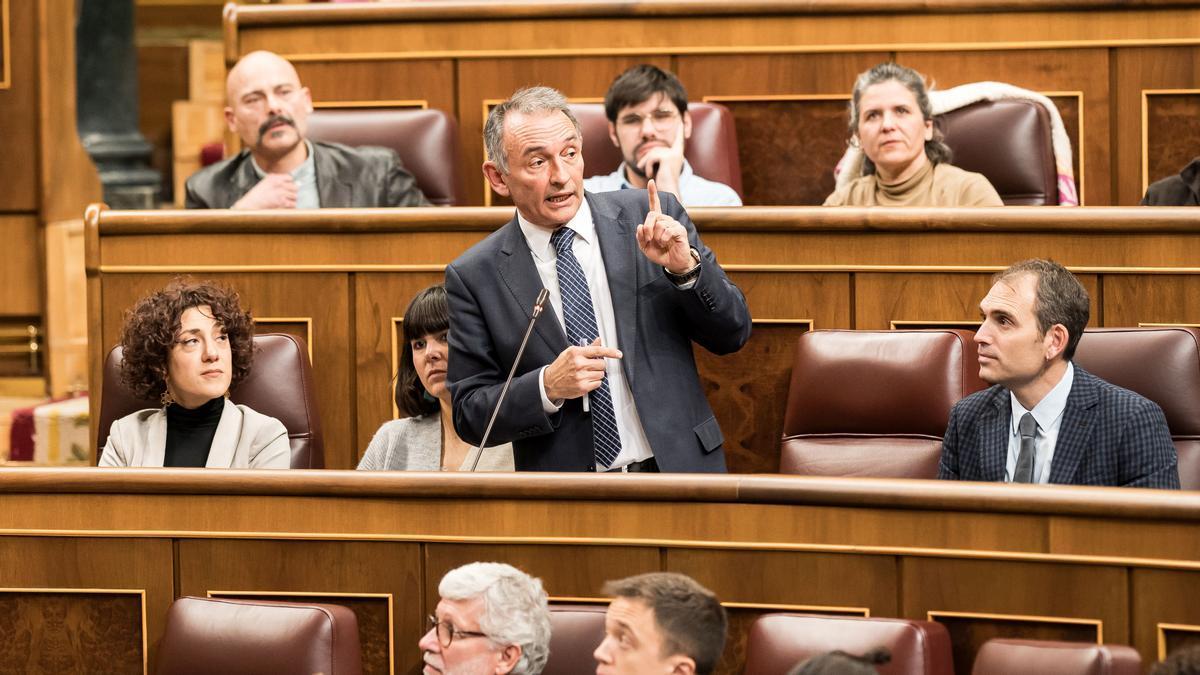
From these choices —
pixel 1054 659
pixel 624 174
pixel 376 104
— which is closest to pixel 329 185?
pixel 376 104

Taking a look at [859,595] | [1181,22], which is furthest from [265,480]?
[1181,22]

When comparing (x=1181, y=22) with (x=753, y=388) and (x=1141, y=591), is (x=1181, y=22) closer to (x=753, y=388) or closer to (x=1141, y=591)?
(x=753, y=388)

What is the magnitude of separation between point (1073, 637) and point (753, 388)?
598 mm

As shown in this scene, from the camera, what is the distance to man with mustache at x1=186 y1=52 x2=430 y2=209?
7.19 feet

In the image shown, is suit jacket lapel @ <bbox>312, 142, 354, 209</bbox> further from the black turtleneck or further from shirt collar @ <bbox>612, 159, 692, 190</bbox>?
the black turtleneck

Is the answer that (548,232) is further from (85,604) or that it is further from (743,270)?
(85,604)

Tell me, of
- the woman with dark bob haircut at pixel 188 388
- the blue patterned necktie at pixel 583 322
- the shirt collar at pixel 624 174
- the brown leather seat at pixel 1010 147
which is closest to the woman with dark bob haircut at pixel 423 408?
the woman with dark bob haircut at pixel 188 388

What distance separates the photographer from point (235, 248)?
1.95 metres

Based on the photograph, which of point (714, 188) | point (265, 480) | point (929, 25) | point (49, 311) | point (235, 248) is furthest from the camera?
point (49, 311)

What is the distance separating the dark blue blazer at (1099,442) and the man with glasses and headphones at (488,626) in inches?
18.8

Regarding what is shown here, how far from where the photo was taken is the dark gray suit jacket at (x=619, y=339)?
4.85 ft

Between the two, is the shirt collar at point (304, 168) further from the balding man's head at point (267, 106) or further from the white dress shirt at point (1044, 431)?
the white dress shirt at point (1044, 431)

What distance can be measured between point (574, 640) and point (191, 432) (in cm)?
63

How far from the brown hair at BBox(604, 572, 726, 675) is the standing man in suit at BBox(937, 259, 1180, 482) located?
1.44 ft
